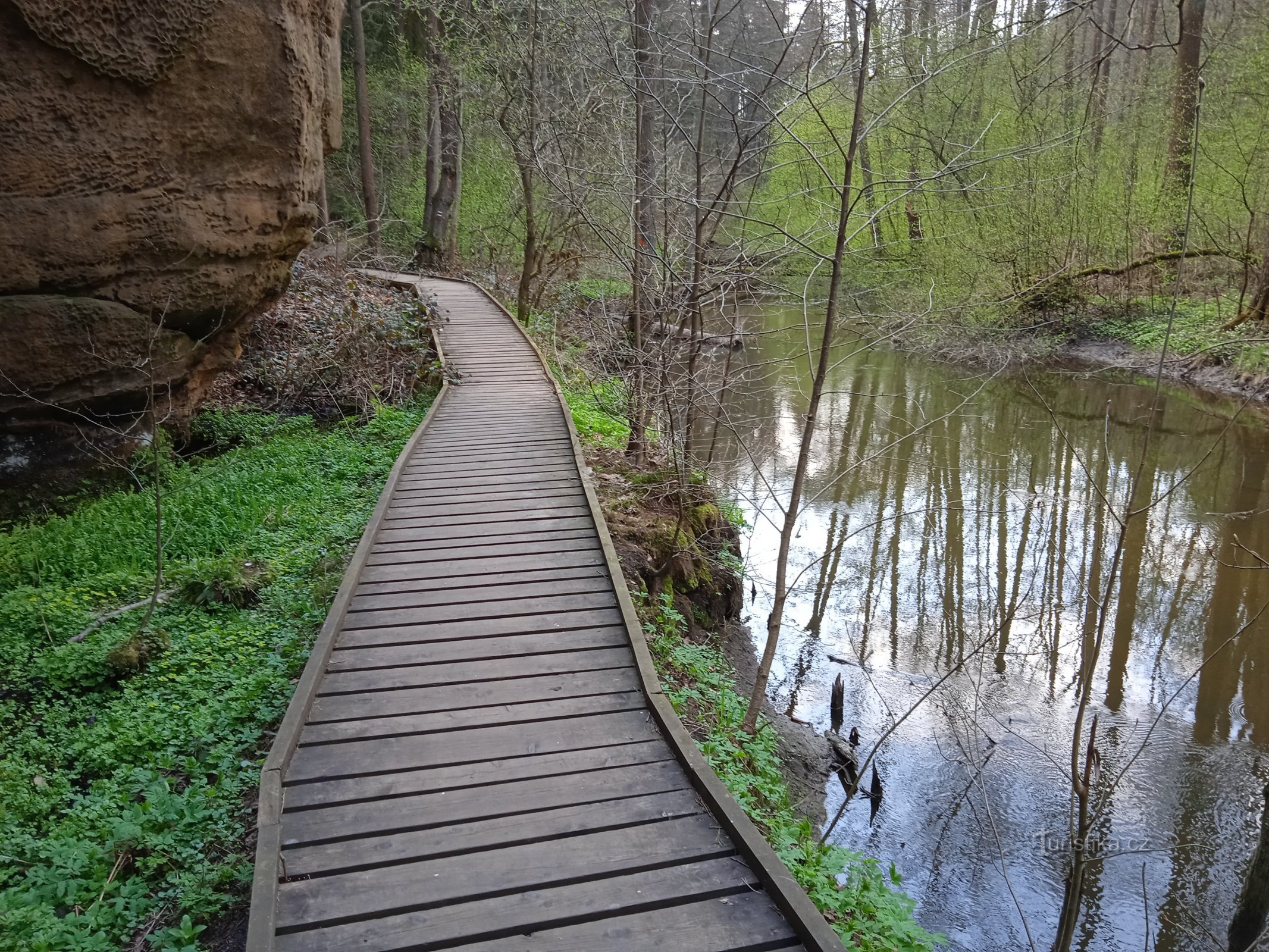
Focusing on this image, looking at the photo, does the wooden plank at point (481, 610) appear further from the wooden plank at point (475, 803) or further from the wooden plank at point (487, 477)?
the wooden plank at point (487, 477)

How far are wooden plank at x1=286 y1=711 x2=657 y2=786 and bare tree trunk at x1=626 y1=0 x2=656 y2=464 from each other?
13.8 feet

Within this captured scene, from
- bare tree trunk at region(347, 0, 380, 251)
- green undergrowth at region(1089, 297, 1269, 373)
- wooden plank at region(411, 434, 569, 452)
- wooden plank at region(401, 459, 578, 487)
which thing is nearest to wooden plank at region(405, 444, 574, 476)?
wooden plank at region(401, 459, 578, 487)

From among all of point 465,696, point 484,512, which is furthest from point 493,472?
point 465,696

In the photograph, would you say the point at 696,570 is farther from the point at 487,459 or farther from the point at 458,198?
the point at 458,198

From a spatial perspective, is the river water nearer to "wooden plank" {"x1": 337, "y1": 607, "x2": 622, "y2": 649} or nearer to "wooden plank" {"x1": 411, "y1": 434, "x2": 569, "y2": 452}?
"wooden plank" {"x1": 337, "y1": 607, "x2": 622, "y2": 649}

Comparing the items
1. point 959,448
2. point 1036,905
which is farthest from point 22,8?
point 959,448

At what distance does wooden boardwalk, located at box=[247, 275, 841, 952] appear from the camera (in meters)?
3.22

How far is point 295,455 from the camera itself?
9766mm

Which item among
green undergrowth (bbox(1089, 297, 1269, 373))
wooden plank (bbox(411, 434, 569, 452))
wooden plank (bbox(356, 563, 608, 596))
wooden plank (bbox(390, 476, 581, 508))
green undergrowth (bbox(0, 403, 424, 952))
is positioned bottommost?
green undergrowth (bbox(0, 403, 424, 952))

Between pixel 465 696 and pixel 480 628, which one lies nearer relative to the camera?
pixel 465 696

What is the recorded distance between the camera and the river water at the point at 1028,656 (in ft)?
19.1

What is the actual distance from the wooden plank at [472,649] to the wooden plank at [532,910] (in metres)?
1.81

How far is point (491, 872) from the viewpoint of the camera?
11.3ft

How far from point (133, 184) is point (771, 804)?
7429 millimetres
